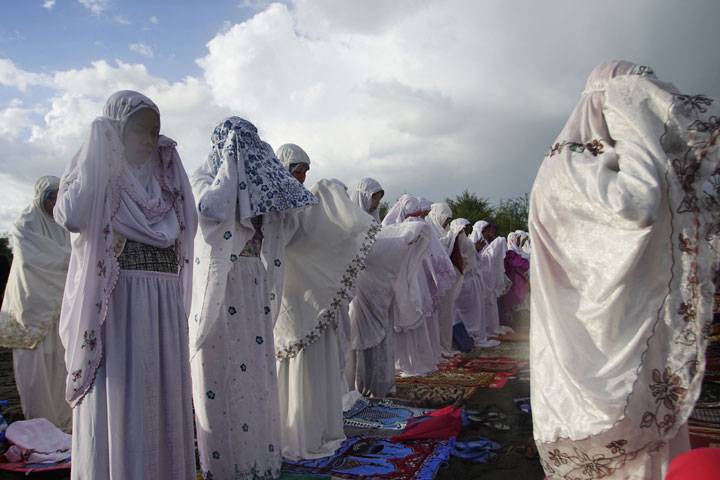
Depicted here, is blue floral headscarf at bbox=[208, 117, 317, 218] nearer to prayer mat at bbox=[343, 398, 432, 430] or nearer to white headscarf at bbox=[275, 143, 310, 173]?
white headscarf at bbox=[275, 143, 310, 173]

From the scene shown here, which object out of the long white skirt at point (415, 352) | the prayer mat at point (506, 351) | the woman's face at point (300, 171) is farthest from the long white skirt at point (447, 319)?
the woman's face at point (300, 171)

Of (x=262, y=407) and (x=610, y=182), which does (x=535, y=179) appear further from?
(x=262, y=407)

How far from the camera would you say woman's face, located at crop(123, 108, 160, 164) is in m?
2.99

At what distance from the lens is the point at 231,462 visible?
10.9 feet

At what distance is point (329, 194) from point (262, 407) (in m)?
1.84

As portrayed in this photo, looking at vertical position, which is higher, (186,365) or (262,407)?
(186,365)

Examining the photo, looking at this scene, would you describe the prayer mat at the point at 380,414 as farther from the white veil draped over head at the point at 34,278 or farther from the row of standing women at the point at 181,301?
the white veil draped over head at the point at 34,278

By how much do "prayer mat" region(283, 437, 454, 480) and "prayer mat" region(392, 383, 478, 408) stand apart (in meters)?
1.22

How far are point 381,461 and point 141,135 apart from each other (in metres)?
2.52

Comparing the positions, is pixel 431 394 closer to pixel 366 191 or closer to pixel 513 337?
pixel 366 191

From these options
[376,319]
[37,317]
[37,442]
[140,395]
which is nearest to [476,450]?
[376,319]

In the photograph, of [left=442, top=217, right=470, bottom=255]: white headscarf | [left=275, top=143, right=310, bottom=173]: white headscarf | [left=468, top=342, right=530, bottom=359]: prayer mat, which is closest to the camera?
[left=275, top=143, right=310, bottom=173]: white headscarf

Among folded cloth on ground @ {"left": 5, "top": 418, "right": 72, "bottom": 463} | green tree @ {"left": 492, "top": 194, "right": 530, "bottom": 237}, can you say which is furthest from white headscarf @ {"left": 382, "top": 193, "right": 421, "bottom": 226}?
green tree @ {"left": 492, "top": 194, "right": 530, "bottom": 237}

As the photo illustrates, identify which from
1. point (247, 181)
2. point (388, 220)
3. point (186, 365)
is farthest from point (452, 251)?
point (186, 365)
